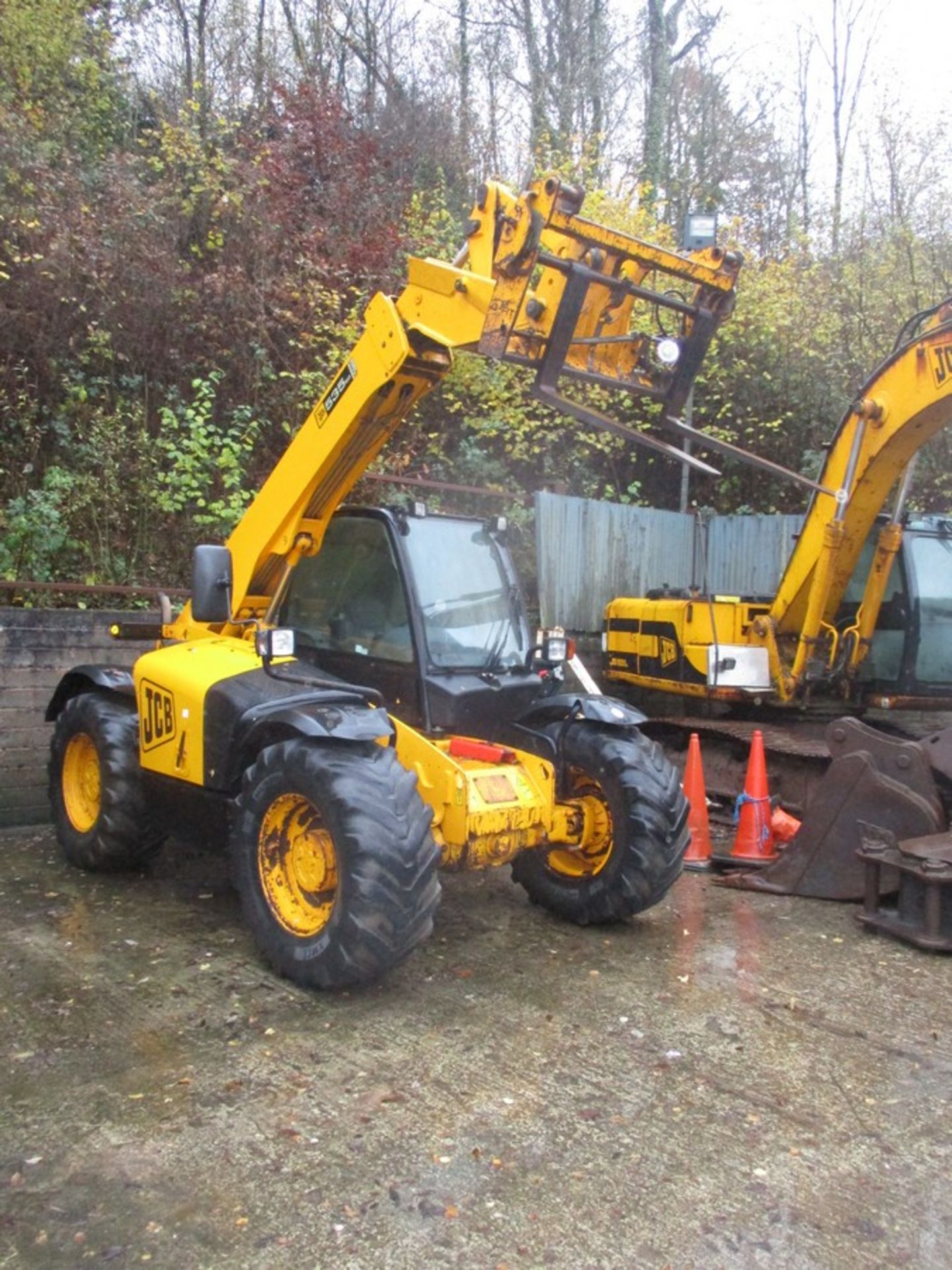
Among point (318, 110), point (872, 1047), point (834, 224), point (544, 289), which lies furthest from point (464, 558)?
point (834, 224)

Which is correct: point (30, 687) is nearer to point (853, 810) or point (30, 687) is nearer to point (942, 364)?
point (853, 810)

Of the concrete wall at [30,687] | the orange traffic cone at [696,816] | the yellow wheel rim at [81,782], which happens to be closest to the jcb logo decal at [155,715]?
the yellow wheel rim at [81,782]

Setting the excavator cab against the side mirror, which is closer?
the side mirror

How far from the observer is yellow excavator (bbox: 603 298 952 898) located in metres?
6.81

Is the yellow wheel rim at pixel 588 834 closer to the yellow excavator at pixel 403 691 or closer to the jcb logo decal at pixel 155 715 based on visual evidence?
the yellow excavator at pixel 403 691

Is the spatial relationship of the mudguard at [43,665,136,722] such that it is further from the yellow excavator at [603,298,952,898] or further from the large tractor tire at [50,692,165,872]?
the yellow excavator at [603,298,952,898]

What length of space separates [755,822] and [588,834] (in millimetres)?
1918

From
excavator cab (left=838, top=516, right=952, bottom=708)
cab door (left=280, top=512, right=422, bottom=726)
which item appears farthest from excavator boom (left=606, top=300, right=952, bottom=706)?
cab door (left=280, top=512, right=422, bottom=726)

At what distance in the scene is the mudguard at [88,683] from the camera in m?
5.79

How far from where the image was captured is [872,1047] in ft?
12.8

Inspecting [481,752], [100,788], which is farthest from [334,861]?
[100,788]

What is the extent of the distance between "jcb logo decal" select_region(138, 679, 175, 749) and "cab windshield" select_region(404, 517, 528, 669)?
130 cm

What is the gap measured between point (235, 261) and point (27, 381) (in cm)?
285

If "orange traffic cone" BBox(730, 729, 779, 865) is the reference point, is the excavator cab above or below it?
above
